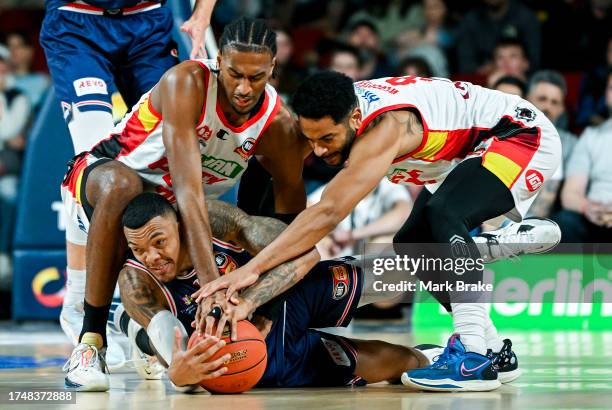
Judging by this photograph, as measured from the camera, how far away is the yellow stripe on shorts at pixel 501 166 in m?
4.72

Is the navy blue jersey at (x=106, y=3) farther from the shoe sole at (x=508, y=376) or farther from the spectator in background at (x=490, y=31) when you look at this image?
the spectator in background at (x=490, y=31)

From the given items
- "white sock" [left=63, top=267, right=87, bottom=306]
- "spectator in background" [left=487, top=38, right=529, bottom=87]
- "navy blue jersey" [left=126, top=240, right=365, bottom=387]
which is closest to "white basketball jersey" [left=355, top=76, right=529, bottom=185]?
"navy blue jersey" [left=126, top=240, right=365, bottom=387]

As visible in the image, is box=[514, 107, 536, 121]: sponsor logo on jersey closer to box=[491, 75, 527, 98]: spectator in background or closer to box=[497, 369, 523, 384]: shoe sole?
box=[497, 369, 523, 384]: shoe sole

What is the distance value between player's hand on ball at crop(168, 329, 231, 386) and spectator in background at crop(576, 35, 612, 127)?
5.68m

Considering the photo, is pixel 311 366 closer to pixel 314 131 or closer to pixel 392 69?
pixel 314 131

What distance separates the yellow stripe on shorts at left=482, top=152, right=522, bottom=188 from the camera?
4.72 metres

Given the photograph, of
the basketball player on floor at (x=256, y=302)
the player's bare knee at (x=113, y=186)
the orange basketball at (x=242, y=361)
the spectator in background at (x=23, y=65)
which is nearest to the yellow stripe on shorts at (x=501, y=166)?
the basketball player on floor at (x=256, y=302)

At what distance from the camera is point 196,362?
399 centimetres

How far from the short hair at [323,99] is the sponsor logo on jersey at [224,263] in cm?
70

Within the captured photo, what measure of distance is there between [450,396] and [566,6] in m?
6.75

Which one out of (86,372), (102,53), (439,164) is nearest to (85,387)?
(86,372)

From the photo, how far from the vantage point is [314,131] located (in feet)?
14.2

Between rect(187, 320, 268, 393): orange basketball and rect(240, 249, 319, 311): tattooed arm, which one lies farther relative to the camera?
rect(240, 249, 319, 311): tattooed arm

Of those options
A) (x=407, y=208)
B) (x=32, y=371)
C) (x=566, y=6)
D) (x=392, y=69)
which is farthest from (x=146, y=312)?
(x=566, y=6)
